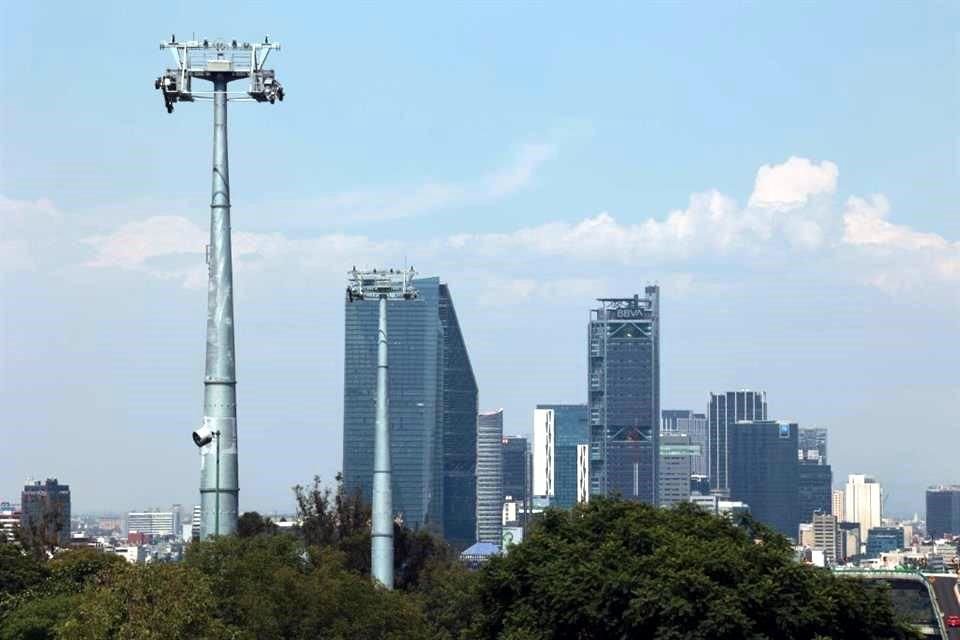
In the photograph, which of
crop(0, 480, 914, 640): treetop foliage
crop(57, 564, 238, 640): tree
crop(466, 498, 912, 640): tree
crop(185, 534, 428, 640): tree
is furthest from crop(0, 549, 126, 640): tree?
crop(466, 498, 912, 640): tree

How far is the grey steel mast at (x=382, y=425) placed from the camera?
246 feet

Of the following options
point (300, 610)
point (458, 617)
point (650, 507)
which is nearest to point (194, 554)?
point (300, 610)

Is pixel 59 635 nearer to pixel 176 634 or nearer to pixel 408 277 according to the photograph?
pixel 176 634

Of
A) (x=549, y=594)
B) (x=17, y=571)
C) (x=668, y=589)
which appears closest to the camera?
(x=668, y=589)

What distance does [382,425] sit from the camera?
246 ft

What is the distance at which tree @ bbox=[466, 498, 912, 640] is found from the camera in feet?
186

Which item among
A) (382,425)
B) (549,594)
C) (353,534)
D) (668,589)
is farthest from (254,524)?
(668,589)

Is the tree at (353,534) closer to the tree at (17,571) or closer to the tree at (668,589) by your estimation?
the tree at (17,571)

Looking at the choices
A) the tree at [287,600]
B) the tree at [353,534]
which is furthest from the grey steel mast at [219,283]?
the tree at [353,534]

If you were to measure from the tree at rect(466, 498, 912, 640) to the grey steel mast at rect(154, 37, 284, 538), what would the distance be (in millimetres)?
8502

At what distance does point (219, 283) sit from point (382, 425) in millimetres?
13187

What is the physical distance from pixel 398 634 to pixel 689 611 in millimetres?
12922

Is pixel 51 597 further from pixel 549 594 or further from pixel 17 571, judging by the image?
pixel 549 594

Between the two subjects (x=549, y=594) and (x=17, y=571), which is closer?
(x=549, y=594)
